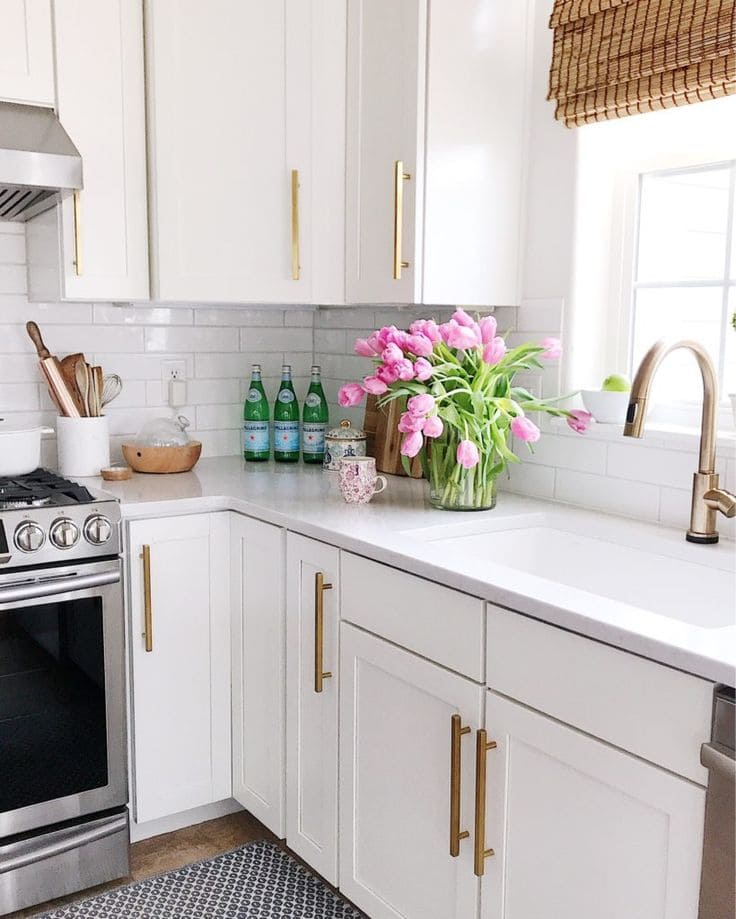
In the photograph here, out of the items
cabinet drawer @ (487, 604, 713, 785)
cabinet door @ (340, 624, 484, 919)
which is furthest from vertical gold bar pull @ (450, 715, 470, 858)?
cabinet drawer @ (487, 604, 713, 785)

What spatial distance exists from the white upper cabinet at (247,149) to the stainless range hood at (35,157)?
0.85ft

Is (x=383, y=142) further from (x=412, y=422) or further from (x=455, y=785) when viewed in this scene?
(x=455, y=785)

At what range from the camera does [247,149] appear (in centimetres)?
251

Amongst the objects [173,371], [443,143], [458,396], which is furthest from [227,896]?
[443,143]

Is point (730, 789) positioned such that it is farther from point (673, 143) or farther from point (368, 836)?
point (673, 143)

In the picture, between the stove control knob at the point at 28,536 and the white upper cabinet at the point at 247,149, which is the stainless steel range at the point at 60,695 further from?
the white upper cabinet at the point at 247,149

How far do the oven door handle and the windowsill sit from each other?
116cm

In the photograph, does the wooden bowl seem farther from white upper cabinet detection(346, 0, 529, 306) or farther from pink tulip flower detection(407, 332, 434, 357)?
pink tulip flower detection(407, 332, 434, 357)

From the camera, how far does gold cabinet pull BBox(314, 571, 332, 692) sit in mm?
2061

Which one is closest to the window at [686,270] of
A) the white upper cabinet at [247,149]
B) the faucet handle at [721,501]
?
the faucet handle at [721,501]

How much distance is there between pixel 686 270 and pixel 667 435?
0.42 m

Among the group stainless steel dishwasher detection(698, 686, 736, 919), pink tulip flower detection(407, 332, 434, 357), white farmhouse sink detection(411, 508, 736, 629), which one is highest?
pink tulip flower detection(407, 332, 434, 357)

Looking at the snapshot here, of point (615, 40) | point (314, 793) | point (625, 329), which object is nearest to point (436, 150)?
point (615, 40)

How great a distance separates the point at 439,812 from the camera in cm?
176
